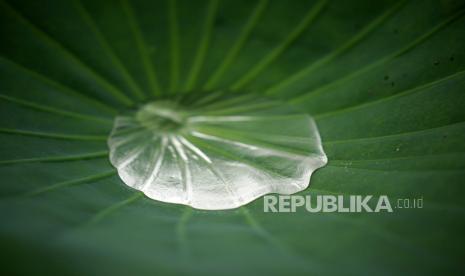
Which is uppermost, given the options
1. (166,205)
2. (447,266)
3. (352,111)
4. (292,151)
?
(352,111)

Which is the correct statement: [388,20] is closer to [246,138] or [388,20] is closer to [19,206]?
[246,138]

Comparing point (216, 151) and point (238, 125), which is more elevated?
point (238, 125)

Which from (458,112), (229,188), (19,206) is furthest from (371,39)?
(19,206)

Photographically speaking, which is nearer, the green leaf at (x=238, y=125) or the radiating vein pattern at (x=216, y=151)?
the green leaf at (x=238, y=125)

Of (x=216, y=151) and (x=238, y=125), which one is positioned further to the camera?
(x=238, y=125)

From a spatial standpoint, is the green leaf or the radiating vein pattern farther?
the radiating vein pattern
